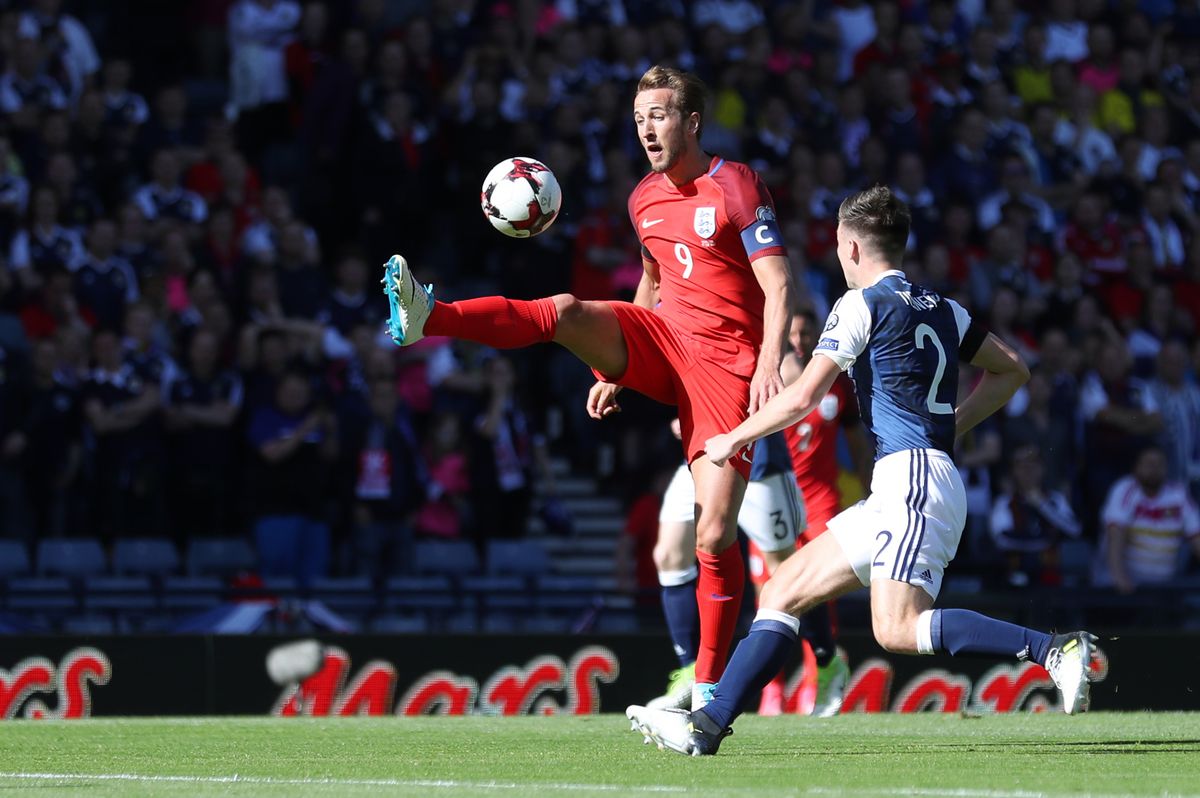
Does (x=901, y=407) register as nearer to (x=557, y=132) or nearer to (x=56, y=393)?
(x=56, y=393)

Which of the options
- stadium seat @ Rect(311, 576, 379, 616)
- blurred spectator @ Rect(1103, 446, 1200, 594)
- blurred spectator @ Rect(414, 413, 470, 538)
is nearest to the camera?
stadium seat @ Rect(311, 576, 379, 616)

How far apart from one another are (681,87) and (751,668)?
261 cm

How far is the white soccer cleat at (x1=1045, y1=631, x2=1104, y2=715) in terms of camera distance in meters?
6.20

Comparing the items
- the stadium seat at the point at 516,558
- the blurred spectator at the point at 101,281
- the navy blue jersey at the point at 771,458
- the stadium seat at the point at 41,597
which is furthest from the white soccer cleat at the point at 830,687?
the blurred spectator at the point at 101,281

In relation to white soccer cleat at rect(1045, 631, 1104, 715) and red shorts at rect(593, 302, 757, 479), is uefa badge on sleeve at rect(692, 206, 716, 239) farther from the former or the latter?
white soccer cleat at rect(1045, 631, 1104, 715)

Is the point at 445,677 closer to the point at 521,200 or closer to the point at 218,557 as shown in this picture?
the point at 218,557

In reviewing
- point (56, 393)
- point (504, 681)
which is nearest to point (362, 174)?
point (56, 393)

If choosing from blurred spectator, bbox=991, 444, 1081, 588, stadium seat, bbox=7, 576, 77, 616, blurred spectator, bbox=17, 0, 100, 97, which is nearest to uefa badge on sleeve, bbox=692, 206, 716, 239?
stadium seat, bbox=7, 576, 77, 616

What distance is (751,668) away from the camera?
Result: 263 inches

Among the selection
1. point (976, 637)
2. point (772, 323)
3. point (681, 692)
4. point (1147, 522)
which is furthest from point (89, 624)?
point (1147, 522)

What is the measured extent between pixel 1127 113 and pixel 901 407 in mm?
13128

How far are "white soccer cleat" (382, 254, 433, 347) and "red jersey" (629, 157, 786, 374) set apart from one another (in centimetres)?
119

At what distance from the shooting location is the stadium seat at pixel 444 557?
527 inches

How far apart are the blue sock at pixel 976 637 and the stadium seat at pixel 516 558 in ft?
24.3
